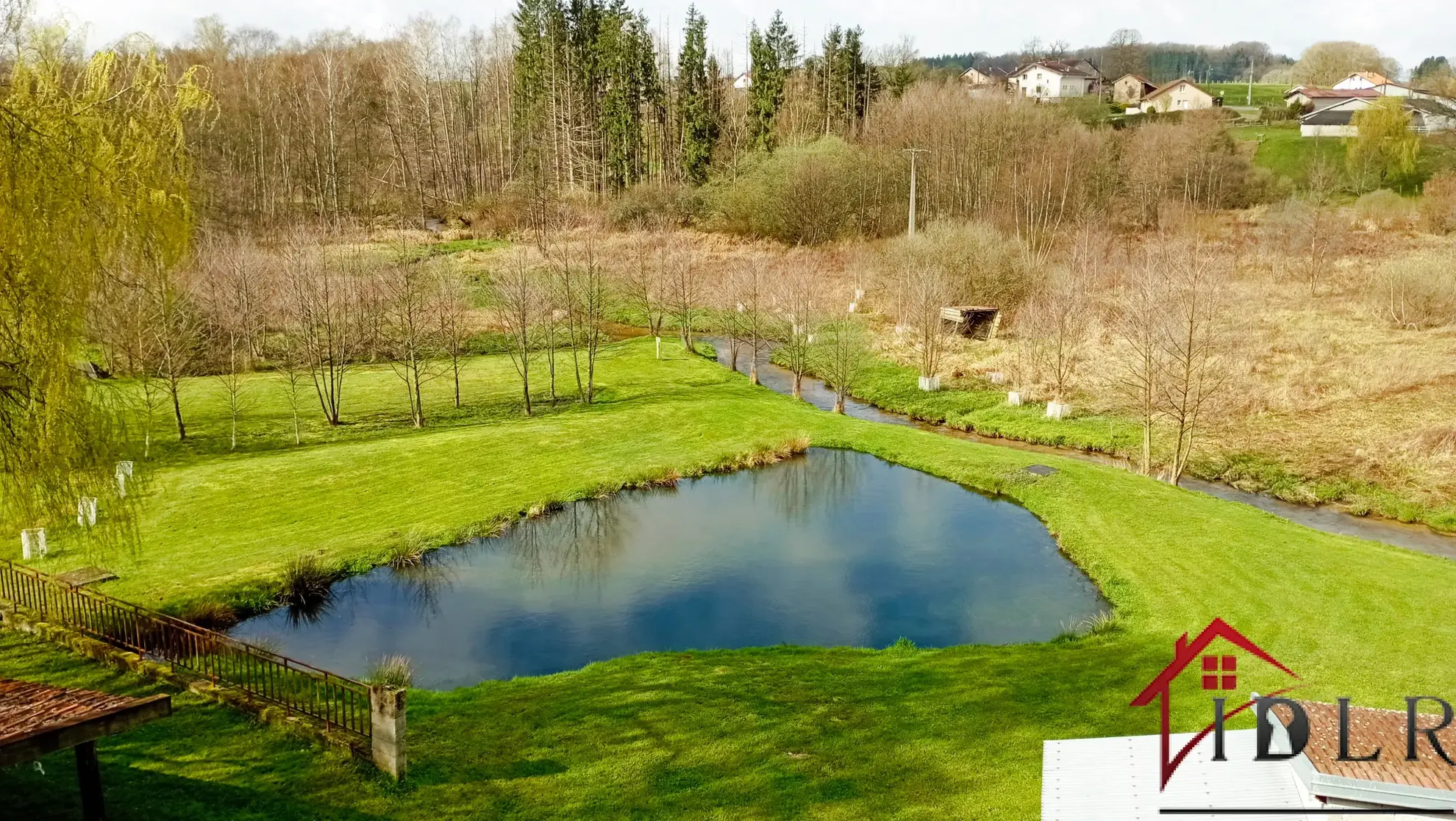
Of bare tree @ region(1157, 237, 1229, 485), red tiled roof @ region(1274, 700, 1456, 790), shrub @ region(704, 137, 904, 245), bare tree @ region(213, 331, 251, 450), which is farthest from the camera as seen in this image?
shrub @ region(704, 137, 904, 245)

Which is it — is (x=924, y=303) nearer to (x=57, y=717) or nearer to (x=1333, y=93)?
(x=57, y=717)

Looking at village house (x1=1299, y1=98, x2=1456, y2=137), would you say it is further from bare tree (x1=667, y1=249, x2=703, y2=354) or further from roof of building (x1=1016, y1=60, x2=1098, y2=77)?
bare tree (x1=667, y1=249, x2=703, y2=354)

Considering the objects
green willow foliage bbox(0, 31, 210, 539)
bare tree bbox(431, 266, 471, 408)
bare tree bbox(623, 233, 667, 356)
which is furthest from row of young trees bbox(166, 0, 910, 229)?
green willow foliage bbox(0, 31, 210, 539)

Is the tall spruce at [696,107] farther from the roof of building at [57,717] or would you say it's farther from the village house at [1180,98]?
the roof of building at [57,717]

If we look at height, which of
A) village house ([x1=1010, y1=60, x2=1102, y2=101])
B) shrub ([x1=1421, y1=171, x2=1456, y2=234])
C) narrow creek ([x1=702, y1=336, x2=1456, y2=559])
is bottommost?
narrow creek ([x1=702, y1=336, x2=1456, y2=559])

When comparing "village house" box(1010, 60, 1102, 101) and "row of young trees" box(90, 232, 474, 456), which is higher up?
"village house" box(1010, 60, 1102, 101)

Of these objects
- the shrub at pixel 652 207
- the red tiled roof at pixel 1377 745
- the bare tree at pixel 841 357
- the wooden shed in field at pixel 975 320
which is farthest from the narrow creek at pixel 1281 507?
the shrub at pixel 652 207

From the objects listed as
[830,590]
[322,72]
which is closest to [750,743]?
[830,590]

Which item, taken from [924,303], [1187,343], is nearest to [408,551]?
[1187,343]

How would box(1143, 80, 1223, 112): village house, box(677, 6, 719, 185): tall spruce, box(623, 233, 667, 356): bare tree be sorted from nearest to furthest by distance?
box(623, 233, 667, 356): bare tree
box(677, 6, 719, 185): tall spruce
box(1143, 80, 1223, 112): village house
